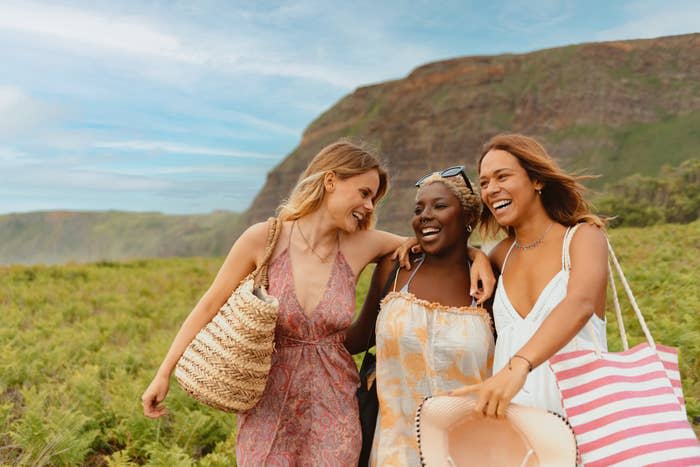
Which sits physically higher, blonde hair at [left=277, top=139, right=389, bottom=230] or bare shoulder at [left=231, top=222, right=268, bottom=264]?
blonde hair at [left=277, top=139, right=389, bottom=230]

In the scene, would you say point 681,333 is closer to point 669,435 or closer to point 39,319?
point 669,435

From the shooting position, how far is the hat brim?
2328mm

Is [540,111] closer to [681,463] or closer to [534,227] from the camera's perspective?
[534,227]

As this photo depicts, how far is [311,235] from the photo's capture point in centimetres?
333

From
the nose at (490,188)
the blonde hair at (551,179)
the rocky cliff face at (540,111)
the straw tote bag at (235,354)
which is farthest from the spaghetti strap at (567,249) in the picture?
the rocky cliff face at (540,111)

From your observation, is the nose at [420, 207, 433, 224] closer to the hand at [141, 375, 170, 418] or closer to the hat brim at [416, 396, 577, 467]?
the hat brim at [416, 396, 577, 467]

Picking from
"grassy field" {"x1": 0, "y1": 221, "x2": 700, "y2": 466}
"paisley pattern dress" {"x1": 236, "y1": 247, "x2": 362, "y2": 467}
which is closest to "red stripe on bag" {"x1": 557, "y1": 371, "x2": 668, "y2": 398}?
"paisley pattern dress" {"x1": 236, "y1": 247, "x2": 362, "y2": 467}

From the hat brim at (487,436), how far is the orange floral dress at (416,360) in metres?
0.63

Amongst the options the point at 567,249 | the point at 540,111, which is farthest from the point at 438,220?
the point at 540,111

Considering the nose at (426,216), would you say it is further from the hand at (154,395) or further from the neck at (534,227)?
the hand at (154,395)

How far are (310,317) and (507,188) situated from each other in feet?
3.86

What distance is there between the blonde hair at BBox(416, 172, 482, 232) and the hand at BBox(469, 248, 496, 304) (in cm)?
31

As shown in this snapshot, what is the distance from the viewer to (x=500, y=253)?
3357 mm

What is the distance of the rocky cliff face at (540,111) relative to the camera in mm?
108500
